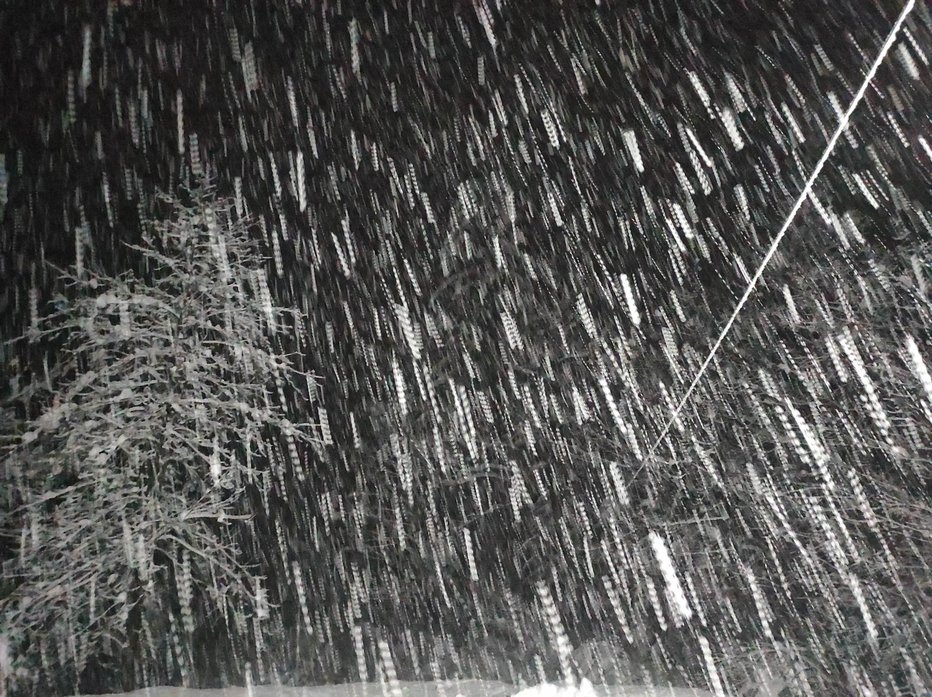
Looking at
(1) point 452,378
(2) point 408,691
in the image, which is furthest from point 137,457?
(1) point 452,378

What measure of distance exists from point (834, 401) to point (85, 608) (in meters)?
9.09

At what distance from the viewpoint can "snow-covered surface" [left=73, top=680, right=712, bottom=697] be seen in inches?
368

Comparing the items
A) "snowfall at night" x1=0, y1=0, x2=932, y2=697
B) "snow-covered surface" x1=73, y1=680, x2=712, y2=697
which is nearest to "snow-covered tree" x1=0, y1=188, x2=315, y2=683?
"snowfall at night" x1=0, y1=0, x2=932, y2=697

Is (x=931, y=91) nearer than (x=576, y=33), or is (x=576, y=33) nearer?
(x=931, y=91)

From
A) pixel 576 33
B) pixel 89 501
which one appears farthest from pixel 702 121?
pixel 89 501

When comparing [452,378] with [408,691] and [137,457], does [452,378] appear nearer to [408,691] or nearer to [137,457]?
[408,691]

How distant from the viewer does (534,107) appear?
27.8 meters

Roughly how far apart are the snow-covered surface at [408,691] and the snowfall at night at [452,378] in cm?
9

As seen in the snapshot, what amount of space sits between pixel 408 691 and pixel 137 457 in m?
4.90

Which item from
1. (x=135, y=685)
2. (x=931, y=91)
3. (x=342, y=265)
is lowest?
(x=135, y=685)

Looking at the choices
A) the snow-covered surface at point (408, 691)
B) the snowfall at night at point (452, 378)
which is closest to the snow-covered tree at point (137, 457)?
the snowfall at night at point (452, 378)

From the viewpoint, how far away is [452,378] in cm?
1555

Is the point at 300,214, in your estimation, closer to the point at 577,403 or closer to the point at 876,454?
the point at 577,403

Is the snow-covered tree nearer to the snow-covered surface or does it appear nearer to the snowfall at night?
the snowfall at night
